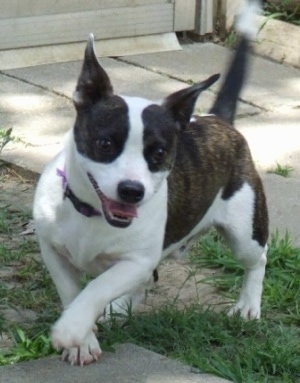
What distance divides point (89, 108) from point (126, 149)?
0.32 meters

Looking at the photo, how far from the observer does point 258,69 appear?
8117 mm

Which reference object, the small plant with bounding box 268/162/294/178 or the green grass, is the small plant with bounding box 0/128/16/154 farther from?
the small plant with bounding box 268/162/294/178

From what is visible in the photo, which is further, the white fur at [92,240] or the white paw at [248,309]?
the white paw at [248,309]

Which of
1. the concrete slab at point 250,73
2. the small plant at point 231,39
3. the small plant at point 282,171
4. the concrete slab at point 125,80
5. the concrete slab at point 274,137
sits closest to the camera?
the small plant at point 282,171

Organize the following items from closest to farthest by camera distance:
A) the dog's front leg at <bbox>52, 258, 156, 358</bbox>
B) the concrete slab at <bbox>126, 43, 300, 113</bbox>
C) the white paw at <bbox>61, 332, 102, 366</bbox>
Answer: the dog's front leg at <bbox>52, 258, 156, 358</bbox> → the white paw at <bbox>61, 332, 102, 366</bbox> → the concrete slab at <bbox>126, 43, 300, 113</bbox>

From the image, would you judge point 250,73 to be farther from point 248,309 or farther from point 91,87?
point 91,87

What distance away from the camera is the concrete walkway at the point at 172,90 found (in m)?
6.15

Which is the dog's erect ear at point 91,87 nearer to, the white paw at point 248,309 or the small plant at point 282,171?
the white paw at point 248,309

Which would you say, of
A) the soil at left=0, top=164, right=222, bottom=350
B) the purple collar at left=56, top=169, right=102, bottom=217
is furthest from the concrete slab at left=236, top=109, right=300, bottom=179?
the purple collar at left=56, top=169, right=102, bottom=217

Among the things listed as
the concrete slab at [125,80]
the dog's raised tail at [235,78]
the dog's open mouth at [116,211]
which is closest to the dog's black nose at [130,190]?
the dog's open mouth at [116,211]

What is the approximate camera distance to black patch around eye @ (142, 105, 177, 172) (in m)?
3.88

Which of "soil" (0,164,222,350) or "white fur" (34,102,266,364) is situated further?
"soil" (0,164,222,350)

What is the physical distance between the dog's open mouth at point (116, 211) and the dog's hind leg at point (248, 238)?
92 cm

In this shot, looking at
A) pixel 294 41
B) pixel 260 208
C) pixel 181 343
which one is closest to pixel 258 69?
pixel 294 41
